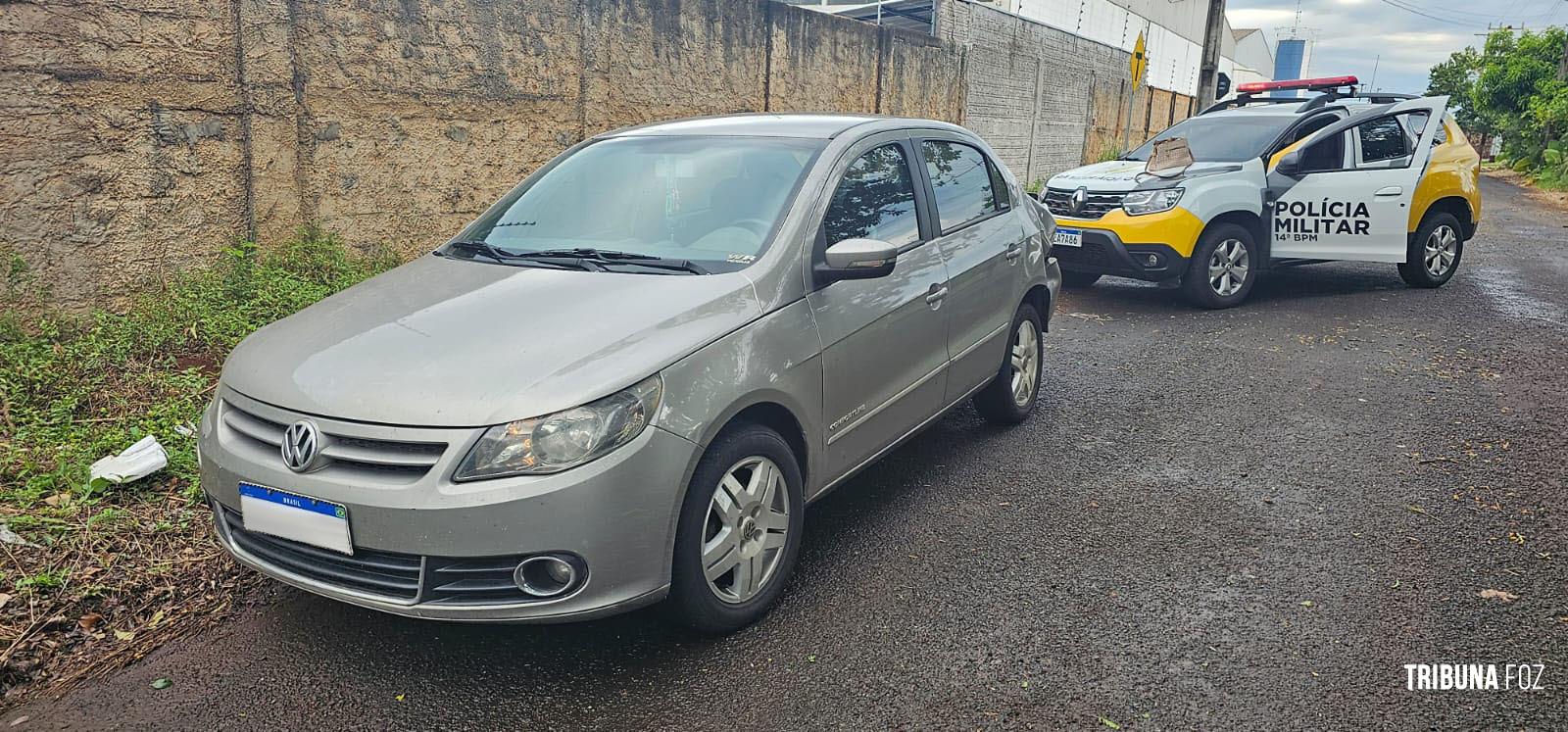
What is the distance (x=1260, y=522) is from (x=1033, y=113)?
15442mm

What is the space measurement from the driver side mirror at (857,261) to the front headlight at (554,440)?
1.05m

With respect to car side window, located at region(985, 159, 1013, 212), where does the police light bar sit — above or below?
above

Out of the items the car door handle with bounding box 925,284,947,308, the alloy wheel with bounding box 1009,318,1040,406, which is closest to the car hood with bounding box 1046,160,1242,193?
the alloy wheel with bounding box 1009,318,1040,406

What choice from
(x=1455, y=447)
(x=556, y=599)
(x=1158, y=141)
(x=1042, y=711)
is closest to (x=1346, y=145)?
(x=1158, y=141)

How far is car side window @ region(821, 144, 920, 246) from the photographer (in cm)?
396

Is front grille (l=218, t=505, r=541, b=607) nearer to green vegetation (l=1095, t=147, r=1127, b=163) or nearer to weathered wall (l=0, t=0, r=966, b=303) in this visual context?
weathered wall (l=0, t=0, r=966, b=303)

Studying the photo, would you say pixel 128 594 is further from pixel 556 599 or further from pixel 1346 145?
pixel 1346 145

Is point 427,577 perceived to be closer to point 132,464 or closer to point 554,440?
point 554,440

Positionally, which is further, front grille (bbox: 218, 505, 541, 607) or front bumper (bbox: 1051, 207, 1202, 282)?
front bumper (bbox: 1051, 207, 1202, 282)

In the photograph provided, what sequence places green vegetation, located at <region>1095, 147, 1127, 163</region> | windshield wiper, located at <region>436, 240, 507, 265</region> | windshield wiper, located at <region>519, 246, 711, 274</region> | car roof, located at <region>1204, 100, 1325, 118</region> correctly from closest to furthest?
1. windshield wiper, located at <region>519, 246, 711, 274</region>
2. windshield wiper, located at <region>436, 240, 507, 265</region>
3. car roof, located at <region>1204, 100, 1325, 118</region>
4. green vegetation, located at <region>1095, 147, 1127, 163</region>

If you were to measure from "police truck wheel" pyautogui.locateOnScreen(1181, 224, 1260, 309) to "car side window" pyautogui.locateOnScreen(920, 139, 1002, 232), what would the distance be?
164 inches

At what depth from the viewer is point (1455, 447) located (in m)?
5.23

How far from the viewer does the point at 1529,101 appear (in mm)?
32781

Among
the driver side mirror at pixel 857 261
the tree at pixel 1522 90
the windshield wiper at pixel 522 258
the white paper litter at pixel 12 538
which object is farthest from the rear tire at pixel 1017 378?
the tree at pixel 1522 90
